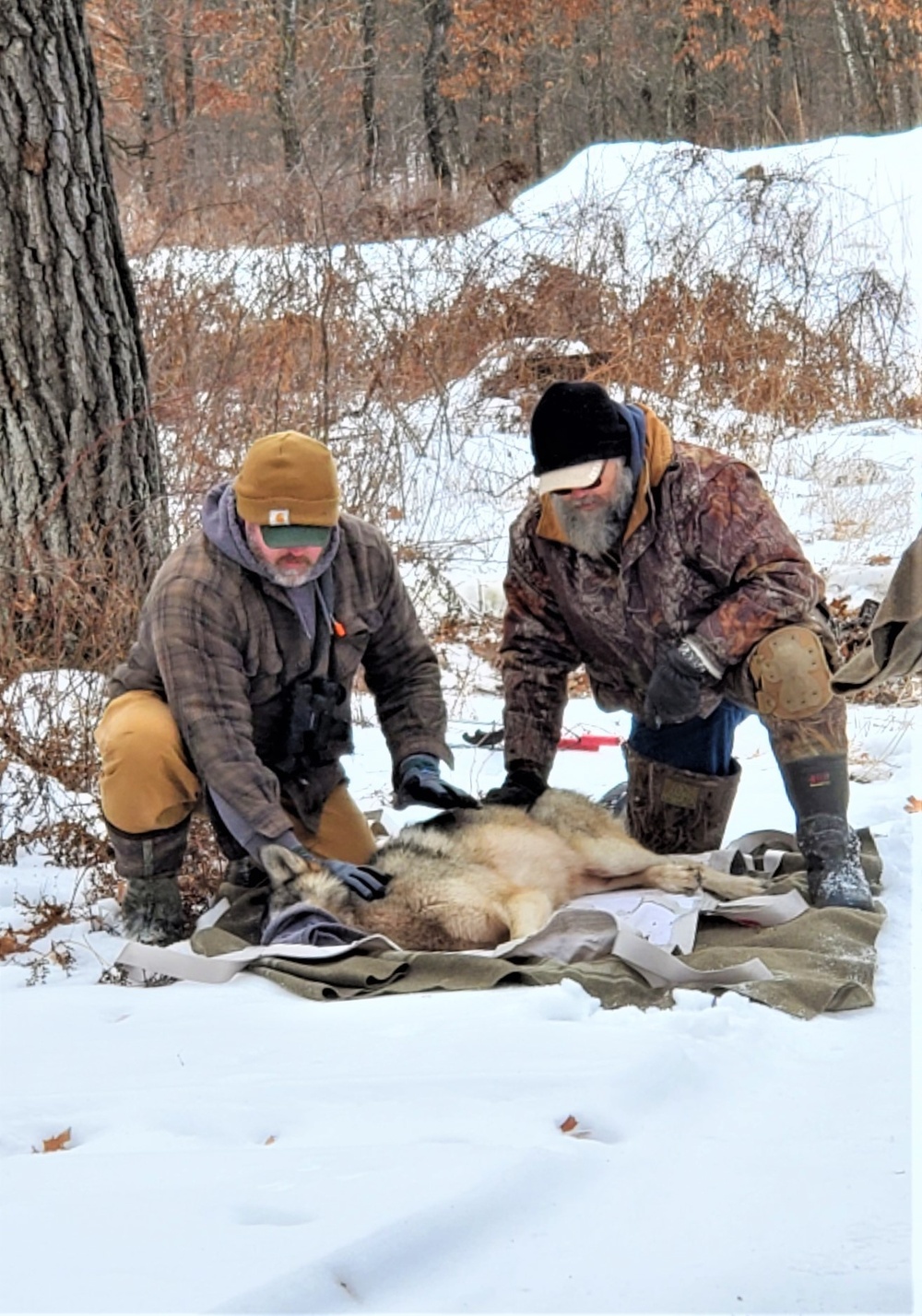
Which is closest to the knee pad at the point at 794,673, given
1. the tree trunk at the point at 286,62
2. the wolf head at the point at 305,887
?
the wolf head at the point at 305,887

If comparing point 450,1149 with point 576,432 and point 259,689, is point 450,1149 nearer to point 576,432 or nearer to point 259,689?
point 259,689

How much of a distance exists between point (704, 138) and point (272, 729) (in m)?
15.0

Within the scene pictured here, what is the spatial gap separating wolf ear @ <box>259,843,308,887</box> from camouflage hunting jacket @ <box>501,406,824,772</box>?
3.30 feet

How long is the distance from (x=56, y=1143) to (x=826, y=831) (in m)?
2.28

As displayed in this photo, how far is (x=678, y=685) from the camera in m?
4.15

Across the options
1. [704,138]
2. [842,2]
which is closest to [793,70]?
A: [842,2]

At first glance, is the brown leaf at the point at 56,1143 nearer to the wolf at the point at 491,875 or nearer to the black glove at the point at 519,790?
the wolf at the point at 491,875

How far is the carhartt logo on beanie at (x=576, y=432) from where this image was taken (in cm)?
408

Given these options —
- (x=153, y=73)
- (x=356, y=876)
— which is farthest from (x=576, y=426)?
(x=153, y=73)

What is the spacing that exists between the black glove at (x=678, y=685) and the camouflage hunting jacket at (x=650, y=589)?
0.06m

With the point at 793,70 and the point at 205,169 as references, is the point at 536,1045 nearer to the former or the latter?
the point at 205,169

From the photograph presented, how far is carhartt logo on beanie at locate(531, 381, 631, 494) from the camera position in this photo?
13.4 feet

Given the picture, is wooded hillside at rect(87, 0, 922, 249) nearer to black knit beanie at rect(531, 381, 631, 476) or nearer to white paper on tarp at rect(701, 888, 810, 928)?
black knit beanie at rect(531, 381, 631, 476)

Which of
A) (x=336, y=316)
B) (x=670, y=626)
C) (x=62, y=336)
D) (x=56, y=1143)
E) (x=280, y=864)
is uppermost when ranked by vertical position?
(x=336, y=316)
